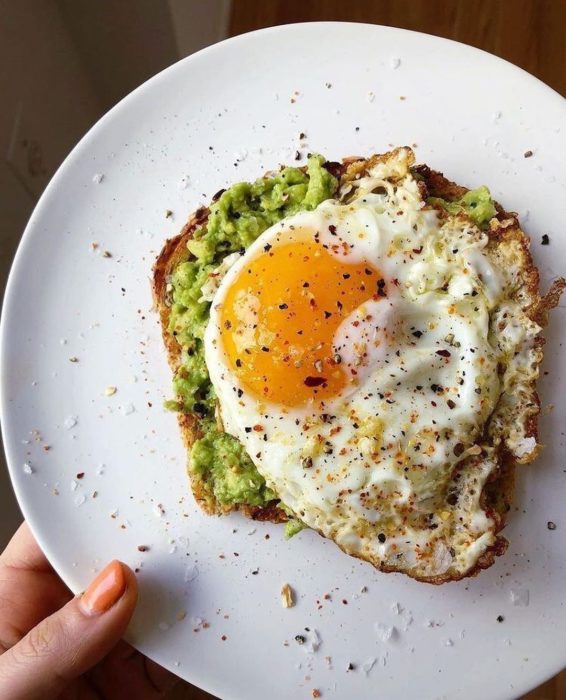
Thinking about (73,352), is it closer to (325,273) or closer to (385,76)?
(325,273)

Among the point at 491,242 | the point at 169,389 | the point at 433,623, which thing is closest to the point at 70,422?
the point at 169,389

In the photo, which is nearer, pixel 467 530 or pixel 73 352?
pixel 467 530

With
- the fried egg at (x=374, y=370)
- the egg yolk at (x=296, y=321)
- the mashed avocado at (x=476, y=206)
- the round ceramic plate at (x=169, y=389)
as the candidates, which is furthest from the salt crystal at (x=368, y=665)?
the mashed avocado at (x=476, y=206)

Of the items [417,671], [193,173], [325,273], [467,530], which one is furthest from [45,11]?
[417,671]

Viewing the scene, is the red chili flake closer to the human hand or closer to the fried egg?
the fried egg

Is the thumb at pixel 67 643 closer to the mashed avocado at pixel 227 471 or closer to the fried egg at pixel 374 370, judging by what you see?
the mashed avocado at pixel 227 471

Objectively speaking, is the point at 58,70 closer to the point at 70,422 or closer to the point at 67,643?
the point at 70,422

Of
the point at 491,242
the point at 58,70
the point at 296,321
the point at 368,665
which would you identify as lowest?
the point at 368,665

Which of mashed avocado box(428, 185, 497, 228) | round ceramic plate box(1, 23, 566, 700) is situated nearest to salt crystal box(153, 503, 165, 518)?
round ceramic plate box(1, 23, 566, 700)
